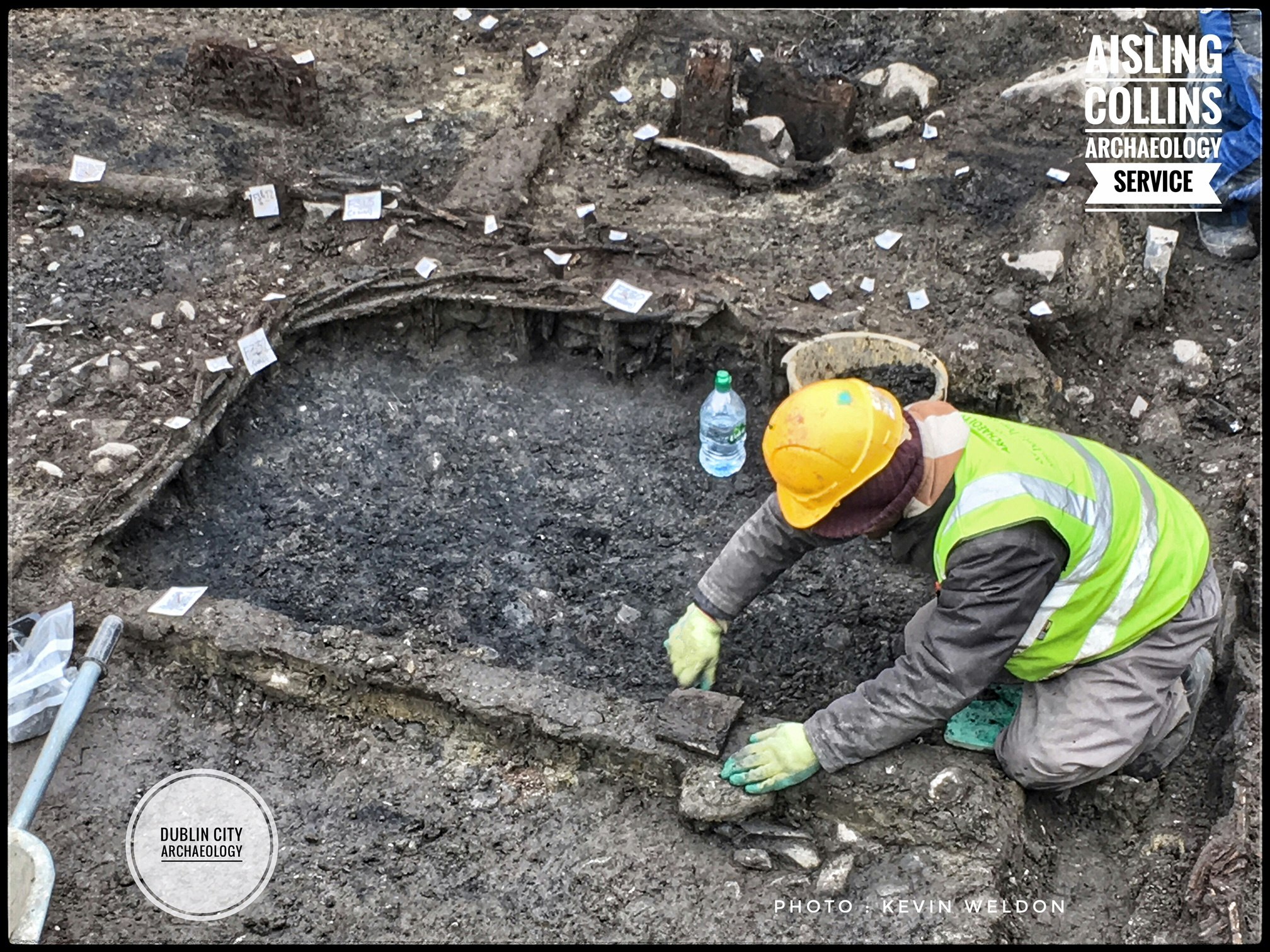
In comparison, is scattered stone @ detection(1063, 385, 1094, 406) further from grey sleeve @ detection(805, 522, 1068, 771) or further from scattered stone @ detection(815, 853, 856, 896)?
scattered stone @ detection(815, 853, 856, 896)

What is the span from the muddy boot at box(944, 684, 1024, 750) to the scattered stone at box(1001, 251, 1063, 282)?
236 centimetres

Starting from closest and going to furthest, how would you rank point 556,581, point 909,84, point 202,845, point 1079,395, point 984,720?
1. point 202,845
2. point 984,720
3. point 556,581
4. point 1079,395
5. point 909,84

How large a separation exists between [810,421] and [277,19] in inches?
250

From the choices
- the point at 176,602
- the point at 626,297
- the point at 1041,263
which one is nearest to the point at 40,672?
the point at 176,602

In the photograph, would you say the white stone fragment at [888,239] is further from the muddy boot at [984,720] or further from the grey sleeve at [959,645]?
the grey sleeve at [959,645]

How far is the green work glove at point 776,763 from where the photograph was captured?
312 centimetres

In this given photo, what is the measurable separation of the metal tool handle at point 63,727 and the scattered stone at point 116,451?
169 centimetres

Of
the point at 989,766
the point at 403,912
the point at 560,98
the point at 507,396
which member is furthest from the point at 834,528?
the point at 560,98

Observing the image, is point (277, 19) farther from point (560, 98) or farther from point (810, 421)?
point (810, 421)

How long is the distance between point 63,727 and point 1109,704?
2.76 meters

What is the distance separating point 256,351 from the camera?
499 centimetres

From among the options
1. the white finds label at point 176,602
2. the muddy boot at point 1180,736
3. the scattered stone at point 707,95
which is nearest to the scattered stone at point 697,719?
the muddy boot at point 1180,736

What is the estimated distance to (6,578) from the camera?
398 cm

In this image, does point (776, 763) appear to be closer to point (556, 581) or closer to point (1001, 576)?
point (1001, 576)
